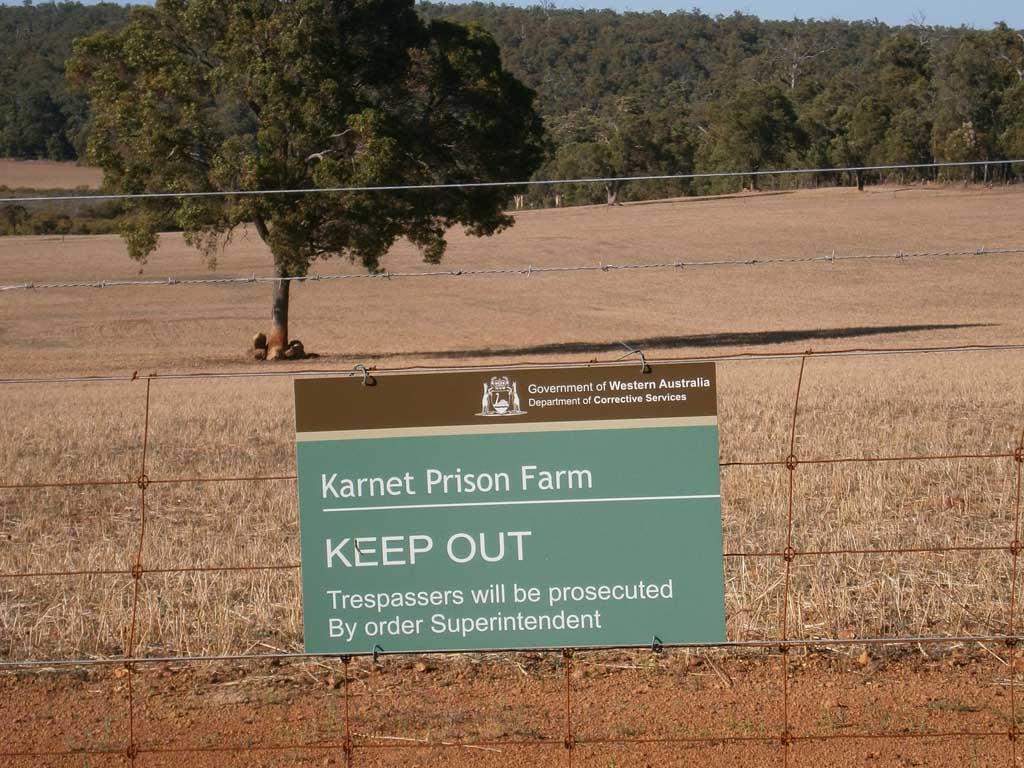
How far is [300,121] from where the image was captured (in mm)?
28047

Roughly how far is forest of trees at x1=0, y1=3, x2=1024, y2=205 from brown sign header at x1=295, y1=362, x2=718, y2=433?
2762cm

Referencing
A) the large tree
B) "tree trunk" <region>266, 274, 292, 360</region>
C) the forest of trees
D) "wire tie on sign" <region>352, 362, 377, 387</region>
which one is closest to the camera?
"wire tie on sign" <region>352, 362, 377, 387</region>

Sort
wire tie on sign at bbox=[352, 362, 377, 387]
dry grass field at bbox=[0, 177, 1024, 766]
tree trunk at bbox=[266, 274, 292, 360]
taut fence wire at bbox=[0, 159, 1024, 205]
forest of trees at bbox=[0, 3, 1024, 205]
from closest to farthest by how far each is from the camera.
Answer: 1. wire tie on sign at bbox=[352, 362, 377, 387]
2. dry grass field at bbox=[0, 177, 1024, 766]
3. taut fence wire at bbox=[0, 159, 1024, 205]
4. tree trunk at bbox=[266, 274, 292, 360]
5. forest of trees at bbox=[0, 3, 1024, 205]

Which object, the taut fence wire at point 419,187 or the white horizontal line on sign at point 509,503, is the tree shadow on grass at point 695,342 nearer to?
the taut fence wire at point 419,187

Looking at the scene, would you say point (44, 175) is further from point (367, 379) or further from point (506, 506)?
point (506, 506)

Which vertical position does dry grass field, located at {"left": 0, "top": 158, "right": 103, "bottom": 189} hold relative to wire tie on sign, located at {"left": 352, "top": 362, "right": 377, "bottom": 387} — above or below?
above

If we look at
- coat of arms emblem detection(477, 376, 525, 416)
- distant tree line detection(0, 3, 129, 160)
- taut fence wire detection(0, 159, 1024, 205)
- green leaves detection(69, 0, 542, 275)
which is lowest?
coat of arms emblem detection(477, 376, 525, 416)

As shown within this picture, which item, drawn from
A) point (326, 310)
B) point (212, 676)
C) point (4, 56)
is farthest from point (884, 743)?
point (4, 56)

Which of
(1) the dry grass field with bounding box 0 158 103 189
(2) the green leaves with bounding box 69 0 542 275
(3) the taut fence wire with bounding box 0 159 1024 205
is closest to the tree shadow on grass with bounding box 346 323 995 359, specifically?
(2) the green leaves with bounding box 69 0 542 275

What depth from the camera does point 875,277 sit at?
4250 cm

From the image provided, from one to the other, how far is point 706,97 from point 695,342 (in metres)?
97.2

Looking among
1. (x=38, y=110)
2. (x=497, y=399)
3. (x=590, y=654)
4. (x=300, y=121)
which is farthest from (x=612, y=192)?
(x=497, y=399)

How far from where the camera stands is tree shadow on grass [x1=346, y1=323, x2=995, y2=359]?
29.1m

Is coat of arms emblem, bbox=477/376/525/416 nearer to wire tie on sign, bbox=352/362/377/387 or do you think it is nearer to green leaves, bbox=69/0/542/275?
wire tie on sign, bbox=352/362/377/387
